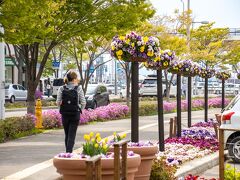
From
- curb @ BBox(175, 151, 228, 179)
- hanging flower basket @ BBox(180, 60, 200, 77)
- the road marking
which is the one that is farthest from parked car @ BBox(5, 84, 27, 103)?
the road marking

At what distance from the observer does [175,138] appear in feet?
56.4

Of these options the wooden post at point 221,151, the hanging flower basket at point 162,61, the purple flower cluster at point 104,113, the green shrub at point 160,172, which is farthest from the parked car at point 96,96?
the wooden post at point 221,151

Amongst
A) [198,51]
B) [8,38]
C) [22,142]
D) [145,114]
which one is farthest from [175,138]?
[198,51]

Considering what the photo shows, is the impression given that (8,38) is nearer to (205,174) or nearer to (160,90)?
(160,90)

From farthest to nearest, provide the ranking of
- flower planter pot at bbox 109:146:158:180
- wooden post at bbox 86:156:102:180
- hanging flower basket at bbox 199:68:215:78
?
hanging flower basket at bbox 199:68:215:78
flower planter pot at bbox 109:146:158:180
wooden post at bbox 86:156:102:180

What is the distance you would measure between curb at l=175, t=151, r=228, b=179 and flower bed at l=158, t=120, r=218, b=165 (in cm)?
18

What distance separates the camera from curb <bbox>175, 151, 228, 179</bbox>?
11.8 m

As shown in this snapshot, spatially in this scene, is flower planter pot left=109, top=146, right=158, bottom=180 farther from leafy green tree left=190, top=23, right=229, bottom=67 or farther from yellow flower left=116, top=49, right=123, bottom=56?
leafy green tree left=190, top=23, right=229, bottom=67

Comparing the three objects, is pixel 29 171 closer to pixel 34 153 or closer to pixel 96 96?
pixel 34 153

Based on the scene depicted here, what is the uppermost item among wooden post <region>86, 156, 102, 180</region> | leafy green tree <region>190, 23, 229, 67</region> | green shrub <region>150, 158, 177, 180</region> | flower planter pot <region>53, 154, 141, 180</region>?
leafy green tree <region>190, 23, 229, 67</region>

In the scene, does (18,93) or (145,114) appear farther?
Answer: (18,93)

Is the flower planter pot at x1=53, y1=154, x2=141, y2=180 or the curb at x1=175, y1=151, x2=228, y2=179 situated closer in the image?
the flower planter pot at x1=53, y1=154, x2=141, y2=180

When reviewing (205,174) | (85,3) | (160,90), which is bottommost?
(205,174)

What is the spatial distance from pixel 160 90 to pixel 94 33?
6260 millimetres
